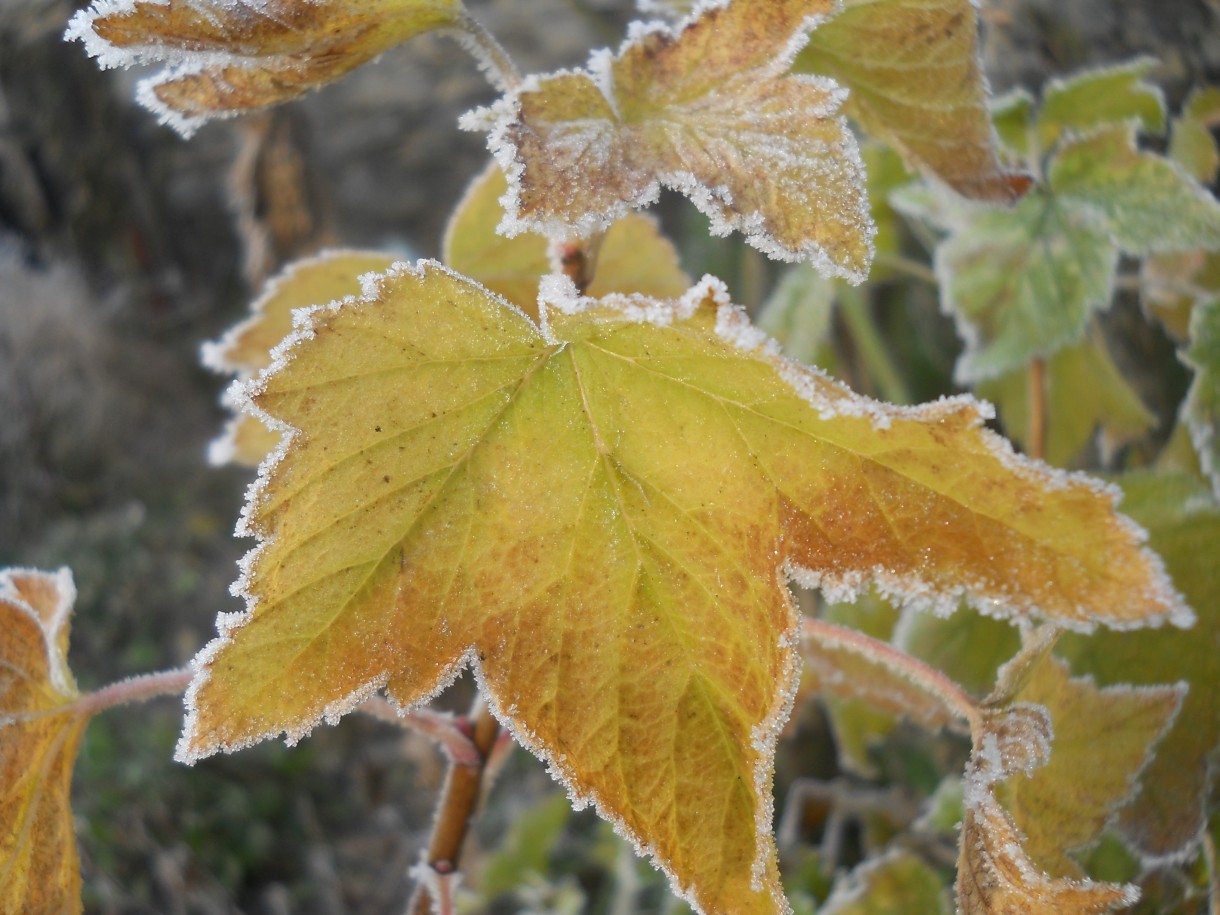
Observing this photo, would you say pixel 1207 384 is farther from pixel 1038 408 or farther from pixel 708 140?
pixel 708 140

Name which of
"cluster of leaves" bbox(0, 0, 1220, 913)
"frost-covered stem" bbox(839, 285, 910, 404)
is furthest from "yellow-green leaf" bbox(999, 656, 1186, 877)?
"frost-covered stem" bbox(839, 285, 910, 404)

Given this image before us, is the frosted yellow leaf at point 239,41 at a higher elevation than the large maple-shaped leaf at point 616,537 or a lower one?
higher

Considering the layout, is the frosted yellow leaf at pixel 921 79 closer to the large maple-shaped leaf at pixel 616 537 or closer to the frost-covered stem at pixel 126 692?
the large maple-shaped leaf at pixel 616 537

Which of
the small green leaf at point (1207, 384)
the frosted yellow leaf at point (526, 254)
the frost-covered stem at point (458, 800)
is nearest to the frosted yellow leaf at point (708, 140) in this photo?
the frosted yellow leaf at point (526, 254)

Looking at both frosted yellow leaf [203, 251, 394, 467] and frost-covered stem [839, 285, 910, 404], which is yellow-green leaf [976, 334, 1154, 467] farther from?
frosted yellow leaf [203, 251, 394, 467]

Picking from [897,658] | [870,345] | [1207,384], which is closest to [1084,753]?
[897,658]

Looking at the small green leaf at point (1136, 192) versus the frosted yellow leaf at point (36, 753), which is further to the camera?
the small green leaf at point (1136, 192)

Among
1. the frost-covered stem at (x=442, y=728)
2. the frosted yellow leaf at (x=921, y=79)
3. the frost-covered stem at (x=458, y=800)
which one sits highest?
the frosted yellow leaf at (x=921, y=79)
